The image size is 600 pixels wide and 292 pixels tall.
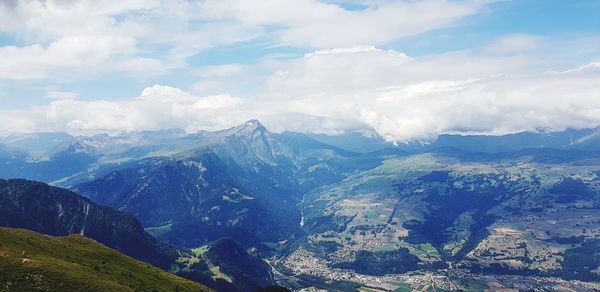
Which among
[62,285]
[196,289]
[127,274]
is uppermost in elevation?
[62,285]

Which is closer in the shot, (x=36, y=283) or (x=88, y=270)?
(x=36, y=283)

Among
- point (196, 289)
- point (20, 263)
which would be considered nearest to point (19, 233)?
point (20, 263)

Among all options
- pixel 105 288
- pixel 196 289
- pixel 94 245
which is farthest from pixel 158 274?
pixel 105 288

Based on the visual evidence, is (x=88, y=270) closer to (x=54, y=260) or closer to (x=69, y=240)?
(x=54, y=260)

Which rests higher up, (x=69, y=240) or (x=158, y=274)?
(x=69, y=240)

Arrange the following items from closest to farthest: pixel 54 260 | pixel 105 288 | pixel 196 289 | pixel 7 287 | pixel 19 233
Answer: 1. pixel 7 287
2. pixel 105 288
3. pixel 54 260
4. pixel 19 233
5. pixel 196 289

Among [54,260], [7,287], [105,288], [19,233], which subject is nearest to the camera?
[7,287]
